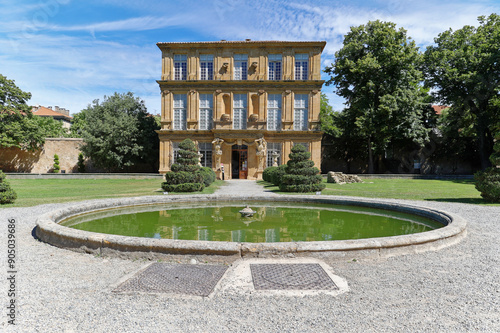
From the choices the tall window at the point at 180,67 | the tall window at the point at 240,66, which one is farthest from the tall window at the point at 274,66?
the tall window at the point at 180,67

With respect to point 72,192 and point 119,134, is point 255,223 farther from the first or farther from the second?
point 119,134

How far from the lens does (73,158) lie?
34656 mm

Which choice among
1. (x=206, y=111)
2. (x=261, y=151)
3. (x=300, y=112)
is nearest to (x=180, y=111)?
(x=206, y=111)

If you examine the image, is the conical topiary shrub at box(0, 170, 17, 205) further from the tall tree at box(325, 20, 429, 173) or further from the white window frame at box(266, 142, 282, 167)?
the tall tree at box(325, 20, 429, 173)

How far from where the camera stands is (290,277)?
13.5ft

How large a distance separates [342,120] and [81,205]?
26.5 m

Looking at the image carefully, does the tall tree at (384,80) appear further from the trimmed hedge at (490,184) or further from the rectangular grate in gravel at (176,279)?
the rectangular grate in gravel at (176,279)

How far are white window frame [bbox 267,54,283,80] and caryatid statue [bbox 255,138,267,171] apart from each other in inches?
250

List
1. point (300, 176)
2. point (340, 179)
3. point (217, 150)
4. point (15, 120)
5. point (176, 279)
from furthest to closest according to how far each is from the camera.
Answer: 1. point (15, 120)
2. point (217, 150)
3. point (340, 179)
4. point (300, 176)
5. point (176, 279)

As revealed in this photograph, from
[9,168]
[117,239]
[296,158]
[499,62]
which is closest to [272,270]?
[117,239]

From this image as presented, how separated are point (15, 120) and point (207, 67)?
21.2 m

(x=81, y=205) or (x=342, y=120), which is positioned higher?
(x=342, y=120)

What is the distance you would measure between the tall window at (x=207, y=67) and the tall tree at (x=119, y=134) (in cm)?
803

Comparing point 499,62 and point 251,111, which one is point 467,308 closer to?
point 251,111
